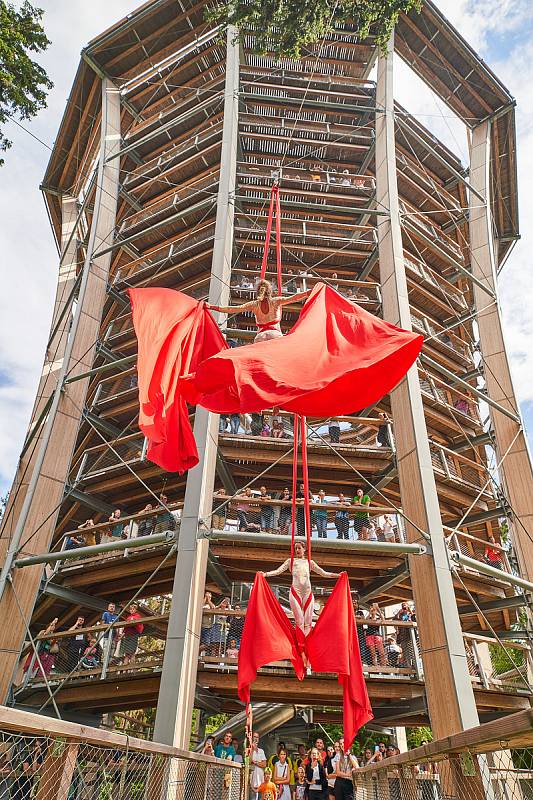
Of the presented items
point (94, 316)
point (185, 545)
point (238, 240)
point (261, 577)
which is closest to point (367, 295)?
point (238, 240)

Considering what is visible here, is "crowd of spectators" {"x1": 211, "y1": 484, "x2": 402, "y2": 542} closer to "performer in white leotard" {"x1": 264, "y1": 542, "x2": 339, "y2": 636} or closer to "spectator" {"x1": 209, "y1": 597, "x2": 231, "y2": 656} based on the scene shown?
"spectator" {"x1": 209, "y1": 597, "x2": 231, "y2": 656}

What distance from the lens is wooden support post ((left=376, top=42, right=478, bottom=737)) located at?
803 centimetres

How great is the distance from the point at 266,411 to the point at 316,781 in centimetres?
660

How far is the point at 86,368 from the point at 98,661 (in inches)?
251

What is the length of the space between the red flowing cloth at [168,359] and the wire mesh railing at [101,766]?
2.74m

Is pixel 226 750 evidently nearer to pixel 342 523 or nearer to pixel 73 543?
pixel 342 523

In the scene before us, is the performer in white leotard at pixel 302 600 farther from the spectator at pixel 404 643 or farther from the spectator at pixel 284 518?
the spectator at pixel 404 643

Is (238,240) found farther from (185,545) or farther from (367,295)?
(185,545)

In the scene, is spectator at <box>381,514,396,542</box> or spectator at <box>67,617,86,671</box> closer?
spectator at <box>67,617,86,671</box>

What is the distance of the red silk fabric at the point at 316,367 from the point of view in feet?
14.4

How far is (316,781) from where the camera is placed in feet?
24.6

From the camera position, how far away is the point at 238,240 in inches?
563

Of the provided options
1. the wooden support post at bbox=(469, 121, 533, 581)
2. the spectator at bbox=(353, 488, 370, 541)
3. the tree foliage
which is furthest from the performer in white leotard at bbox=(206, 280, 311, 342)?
the wooden support post at bbox=(469, 121, 533, 581)

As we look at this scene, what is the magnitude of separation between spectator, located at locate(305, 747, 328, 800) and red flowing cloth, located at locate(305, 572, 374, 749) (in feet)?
4.58
